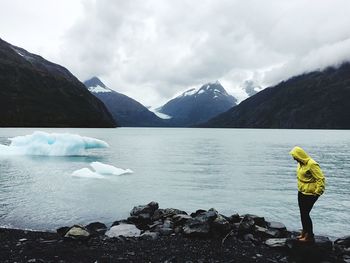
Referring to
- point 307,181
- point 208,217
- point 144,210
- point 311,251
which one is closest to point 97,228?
point 144,210

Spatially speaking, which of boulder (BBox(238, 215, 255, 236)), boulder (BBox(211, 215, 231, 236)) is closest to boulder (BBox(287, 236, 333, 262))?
boulder (BBox(238, 215, 255, 236))

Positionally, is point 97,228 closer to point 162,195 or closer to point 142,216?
point 142,216

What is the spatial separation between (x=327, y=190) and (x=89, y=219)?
57.9ft

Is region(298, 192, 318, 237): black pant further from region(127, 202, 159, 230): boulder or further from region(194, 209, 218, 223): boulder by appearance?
region(127, 202, 159, 230): boulder

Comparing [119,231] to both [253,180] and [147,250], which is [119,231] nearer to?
[147,250]

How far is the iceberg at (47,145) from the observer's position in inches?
2116

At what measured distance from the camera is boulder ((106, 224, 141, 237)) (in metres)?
15.0

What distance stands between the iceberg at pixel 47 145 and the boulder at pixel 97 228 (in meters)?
38.3

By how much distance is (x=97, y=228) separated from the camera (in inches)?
651

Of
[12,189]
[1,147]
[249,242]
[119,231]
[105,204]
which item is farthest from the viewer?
[1,147]

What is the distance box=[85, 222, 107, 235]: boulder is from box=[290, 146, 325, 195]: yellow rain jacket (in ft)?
26.5

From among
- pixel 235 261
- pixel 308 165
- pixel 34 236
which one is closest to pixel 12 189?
pixel 34 236

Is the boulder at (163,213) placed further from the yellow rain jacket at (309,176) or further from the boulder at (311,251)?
the yellow rain jacket at (309,176)

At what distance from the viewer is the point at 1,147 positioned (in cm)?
5428
